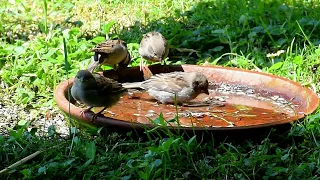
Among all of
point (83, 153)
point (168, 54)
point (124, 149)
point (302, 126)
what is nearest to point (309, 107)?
point (302, 126)

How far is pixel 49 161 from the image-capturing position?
528cm

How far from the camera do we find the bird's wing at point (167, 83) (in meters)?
7.00

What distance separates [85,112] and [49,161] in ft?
2.67

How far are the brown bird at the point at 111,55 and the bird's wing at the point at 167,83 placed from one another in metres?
0.65

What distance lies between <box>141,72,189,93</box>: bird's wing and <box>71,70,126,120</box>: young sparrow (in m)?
0.64

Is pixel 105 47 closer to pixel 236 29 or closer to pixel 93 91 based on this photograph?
pixel 93 91

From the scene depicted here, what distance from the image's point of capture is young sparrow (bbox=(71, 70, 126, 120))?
20.7ft

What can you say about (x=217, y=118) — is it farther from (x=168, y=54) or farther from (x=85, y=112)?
(x=168, y=54)

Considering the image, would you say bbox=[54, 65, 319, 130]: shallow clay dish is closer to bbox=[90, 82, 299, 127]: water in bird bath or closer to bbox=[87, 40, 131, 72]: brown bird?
bbox=[90, 82, 299, 127]: water in bird bath

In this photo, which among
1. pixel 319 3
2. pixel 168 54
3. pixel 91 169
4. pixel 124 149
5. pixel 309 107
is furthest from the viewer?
pixel 319 3

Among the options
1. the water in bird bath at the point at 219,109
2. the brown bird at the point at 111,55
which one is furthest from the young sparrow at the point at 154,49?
the water in bird bath at the point at 219,109

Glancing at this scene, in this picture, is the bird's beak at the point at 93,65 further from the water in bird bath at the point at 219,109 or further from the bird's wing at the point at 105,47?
the water in bird bath at the point at 219,109

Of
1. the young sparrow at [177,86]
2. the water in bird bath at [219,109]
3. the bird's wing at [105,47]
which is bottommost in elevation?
the water in bird bath at [219,109]

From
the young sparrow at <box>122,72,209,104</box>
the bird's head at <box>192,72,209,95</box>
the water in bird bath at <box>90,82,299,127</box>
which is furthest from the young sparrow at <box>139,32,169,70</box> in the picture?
the bird's head at <box>192,72,209,95</box>
